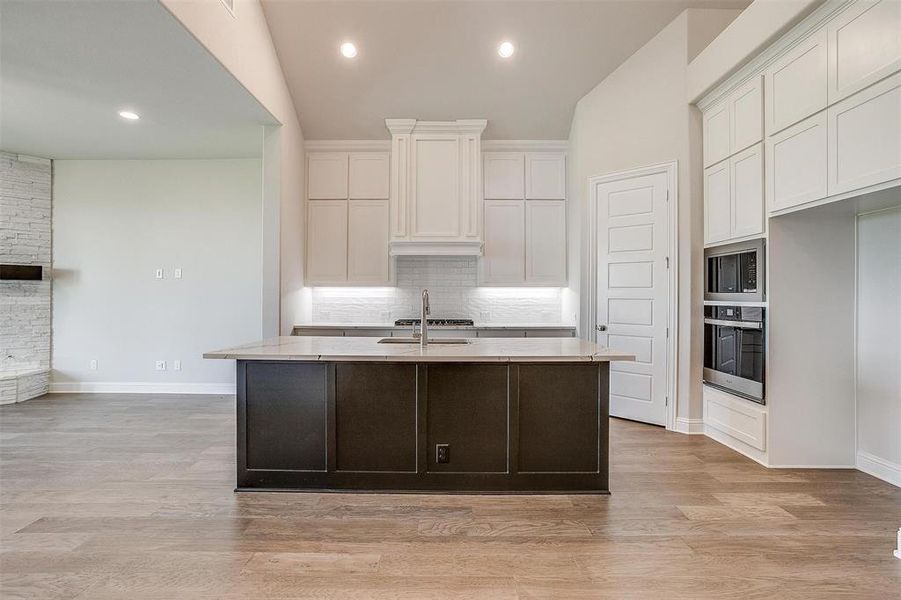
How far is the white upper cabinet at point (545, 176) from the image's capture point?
5.32 meters

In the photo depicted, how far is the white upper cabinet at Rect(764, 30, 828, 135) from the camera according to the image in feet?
9.00

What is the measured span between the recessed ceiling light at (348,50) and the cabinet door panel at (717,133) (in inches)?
132

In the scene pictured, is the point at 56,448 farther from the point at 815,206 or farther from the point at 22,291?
the point at 815,206

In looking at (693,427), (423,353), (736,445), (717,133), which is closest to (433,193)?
(717,133)

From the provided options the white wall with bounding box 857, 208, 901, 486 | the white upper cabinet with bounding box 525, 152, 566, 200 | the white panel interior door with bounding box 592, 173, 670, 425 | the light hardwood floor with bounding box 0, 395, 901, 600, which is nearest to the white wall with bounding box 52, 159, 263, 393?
the light hardwood floor with bounding box 0, 395, 901, 600

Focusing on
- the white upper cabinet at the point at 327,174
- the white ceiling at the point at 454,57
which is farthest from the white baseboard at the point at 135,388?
the white ceiling at the point at 454,57

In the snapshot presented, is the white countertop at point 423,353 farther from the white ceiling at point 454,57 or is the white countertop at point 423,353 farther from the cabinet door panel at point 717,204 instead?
the white ceiling at point 454,57

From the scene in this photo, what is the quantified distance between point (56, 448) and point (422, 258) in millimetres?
3818

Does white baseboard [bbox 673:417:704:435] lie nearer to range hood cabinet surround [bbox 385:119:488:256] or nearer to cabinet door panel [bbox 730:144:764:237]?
cabinet door panel [bbox 730:144:764:237]

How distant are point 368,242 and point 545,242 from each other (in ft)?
6.92

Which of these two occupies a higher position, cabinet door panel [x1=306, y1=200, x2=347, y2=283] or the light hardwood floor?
cabinet door panel [x1=306, y1=200, x2=347, y2=283]

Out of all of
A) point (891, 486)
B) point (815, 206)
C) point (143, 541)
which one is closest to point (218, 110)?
point (143, 541)

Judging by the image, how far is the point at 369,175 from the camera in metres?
5.36

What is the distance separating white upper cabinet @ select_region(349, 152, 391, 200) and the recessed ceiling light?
112cm
